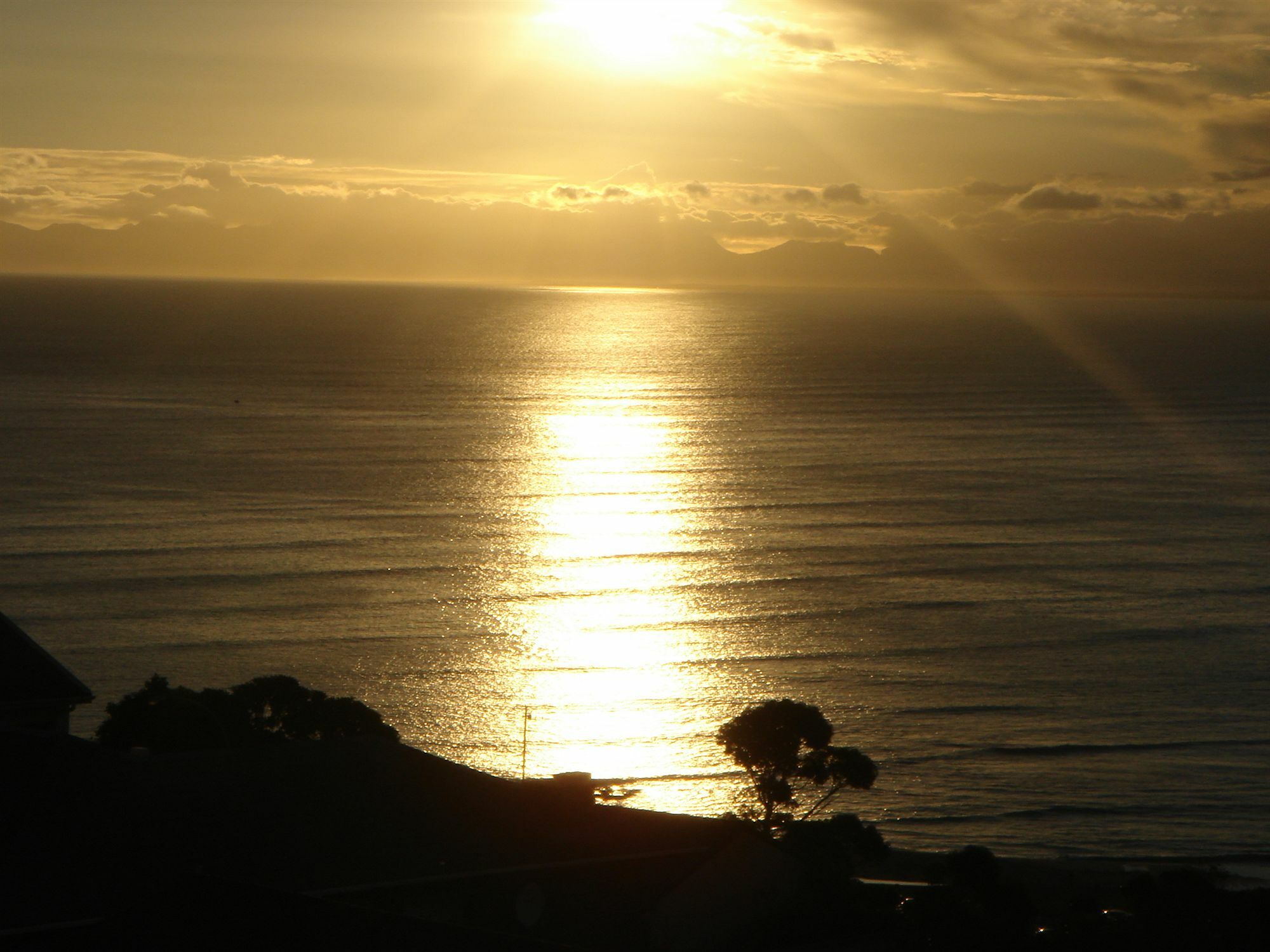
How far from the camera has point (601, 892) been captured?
578 inches

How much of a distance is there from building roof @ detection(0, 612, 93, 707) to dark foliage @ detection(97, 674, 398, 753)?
480 cm

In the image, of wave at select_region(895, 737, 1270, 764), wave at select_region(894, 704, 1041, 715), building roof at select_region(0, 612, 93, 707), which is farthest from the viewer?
wave at select_region(894, 704, 1041, 715)

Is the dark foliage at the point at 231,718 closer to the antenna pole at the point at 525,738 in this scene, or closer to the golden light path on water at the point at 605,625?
the antenna pole at the point at 525,738

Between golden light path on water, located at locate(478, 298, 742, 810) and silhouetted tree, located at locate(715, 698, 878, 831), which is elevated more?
golden light path on water, located at locate(478, 298, 742, 810)

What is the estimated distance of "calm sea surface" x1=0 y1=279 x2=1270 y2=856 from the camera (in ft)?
104

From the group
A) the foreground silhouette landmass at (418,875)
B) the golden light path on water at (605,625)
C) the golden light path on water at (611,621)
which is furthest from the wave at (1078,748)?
the foreground silhouette landmass at (418,875)

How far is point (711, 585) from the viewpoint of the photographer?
156 feet

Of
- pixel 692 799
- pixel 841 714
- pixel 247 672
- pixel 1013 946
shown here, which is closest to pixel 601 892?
pixel 1013 946

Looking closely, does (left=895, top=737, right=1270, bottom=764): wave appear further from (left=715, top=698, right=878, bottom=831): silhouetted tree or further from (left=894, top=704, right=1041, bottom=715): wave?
(left=715, top=698, right=878, bottom=831): silhouetted tree

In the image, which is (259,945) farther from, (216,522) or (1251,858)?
(216,522)

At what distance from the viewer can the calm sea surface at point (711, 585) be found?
31734mm

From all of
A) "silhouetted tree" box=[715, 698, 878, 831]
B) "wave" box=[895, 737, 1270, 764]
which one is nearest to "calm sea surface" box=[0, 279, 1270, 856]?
"wave" box=[895, 737, 1270, 764]

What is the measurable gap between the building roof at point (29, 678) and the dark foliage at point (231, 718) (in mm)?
4796

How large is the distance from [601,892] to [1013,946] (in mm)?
5283
